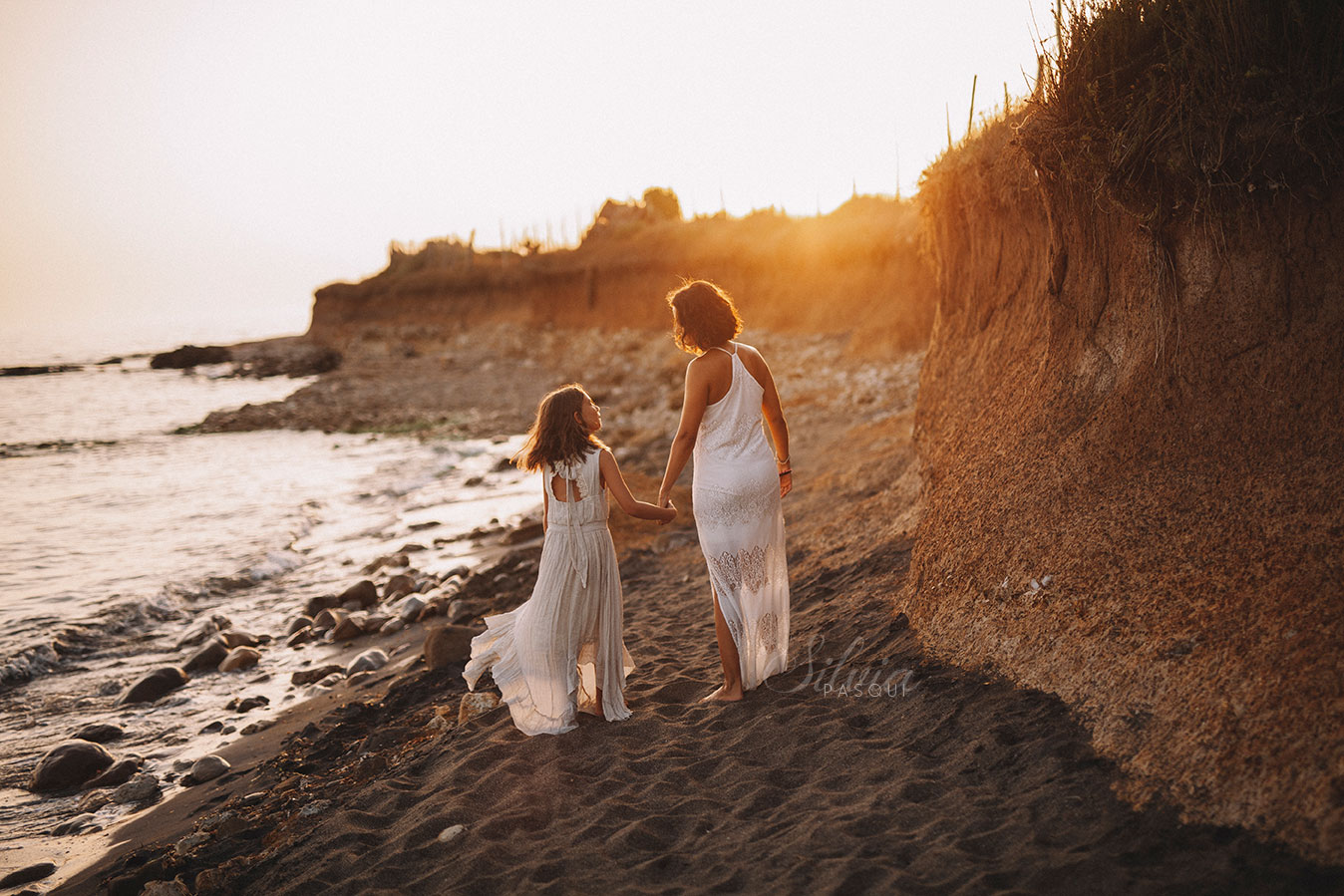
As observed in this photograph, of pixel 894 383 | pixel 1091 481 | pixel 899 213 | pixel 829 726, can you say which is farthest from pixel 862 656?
pixel 899 213

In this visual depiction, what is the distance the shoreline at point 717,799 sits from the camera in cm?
279

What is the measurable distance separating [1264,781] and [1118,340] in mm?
2320

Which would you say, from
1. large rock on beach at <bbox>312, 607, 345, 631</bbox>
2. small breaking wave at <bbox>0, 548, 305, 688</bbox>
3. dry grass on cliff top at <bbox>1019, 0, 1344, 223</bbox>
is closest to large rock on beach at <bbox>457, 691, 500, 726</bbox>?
large rock on beach at <bbox>312, 607, 345, 631</bbox>

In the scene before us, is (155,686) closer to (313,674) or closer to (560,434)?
(313,674)

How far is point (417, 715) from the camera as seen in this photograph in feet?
17.0

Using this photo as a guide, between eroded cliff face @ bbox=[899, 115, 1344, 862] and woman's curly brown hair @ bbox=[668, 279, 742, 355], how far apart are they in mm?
1828

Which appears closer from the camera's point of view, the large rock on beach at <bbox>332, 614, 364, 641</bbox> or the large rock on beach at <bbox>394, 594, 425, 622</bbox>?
the large rock on beach at <bbox>332, 614, 364, 641</bbox>

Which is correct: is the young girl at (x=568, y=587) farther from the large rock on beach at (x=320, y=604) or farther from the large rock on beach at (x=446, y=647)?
the large rock on beach at (x=320, y=604)

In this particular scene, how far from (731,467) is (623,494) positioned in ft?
1.82

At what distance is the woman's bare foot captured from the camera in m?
4.40

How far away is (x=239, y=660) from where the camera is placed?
22.5ft

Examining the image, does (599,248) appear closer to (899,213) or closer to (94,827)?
(899,213)

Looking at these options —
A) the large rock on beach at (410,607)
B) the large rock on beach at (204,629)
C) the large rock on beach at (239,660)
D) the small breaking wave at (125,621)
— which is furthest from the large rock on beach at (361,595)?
the small breaking wave at (125,621)

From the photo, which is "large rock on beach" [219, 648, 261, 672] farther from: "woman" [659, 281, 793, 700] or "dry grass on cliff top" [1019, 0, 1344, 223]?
"dry grass on cliff top" [1019, 0, 1344, 223]
